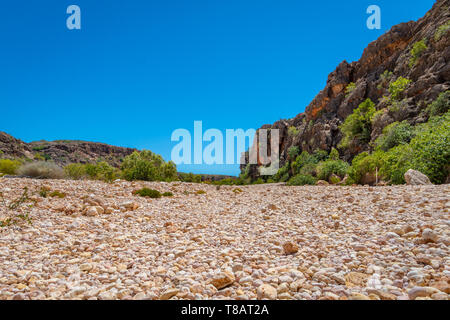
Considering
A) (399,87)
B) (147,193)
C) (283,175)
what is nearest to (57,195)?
(147,193)

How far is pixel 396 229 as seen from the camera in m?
3.62

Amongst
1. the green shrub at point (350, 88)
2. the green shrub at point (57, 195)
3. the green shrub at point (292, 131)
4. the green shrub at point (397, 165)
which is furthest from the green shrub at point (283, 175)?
the green shrub at point (57, 195)

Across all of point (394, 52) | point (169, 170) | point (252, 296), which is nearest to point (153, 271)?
point (252, 296)

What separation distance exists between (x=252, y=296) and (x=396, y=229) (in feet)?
8.69

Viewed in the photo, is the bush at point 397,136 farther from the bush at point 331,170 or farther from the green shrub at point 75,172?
the green shrub at point 75,172

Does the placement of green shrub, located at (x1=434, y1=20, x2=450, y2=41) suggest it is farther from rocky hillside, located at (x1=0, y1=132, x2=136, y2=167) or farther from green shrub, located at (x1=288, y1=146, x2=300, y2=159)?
rocky hillside, located at (x1=0, y1=132, x2=136, y2=167)

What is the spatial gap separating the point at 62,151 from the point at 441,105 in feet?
321

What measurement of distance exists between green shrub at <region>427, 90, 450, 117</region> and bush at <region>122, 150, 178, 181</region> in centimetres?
2015

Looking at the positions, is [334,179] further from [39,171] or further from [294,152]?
[39,171]

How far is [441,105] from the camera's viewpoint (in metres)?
16.4

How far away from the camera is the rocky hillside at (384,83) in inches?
768

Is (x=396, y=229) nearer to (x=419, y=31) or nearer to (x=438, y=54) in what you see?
(x=438, y=54)

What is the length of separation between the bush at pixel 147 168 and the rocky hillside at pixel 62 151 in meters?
31.6

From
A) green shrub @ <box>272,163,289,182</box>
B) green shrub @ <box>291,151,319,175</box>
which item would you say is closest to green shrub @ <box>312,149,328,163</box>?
green shrub @ <box>291,151,319,175</box>
